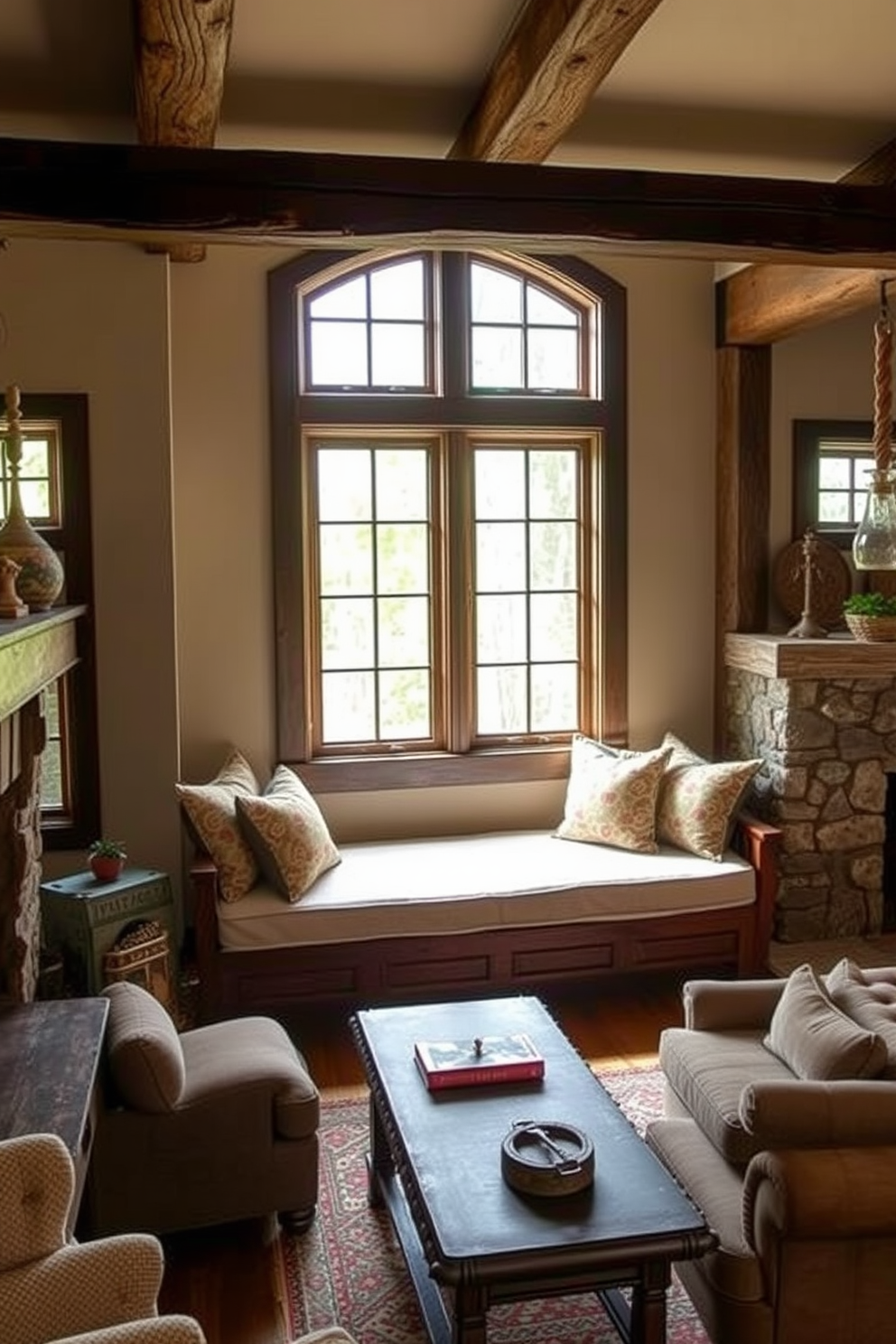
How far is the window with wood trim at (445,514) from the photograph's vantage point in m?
5.29

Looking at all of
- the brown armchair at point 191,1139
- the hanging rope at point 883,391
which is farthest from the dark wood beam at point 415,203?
the brown armchair at point 191,1139

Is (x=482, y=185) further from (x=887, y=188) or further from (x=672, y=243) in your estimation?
(x=887, y=188)

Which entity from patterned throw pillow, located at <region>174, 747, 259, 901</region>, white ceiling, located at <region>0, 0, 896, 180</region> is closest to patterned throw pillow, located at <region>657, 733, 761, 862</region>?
patterned throw pillow, located at <region>174, 747, 259, 901</region>

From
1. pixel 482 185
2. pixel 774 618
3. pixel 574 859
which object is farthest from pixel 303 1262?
pixel 774 618

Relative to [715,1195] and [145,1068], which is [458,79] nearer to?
[145,1068]

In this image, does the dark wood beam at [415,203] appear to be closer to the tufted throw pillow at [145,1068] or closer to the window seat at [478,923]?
the tufted throw pillow at [145,1068]

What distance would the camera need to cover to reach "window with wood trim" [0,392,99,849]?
464 cm

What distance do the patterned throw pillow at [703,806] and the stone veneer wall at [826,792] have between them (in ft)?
0.82

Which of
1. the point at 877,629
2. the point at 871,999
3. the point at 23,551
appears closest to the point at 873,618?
the point at 877,629

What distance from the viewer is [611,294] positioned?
215 inches

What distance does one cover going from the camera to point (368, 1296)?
2961mm

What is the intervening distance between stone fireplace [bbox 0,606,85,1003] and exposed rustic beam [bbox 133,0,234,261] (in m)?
1.40

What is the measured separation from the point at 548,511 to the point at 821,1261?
3.73 meters

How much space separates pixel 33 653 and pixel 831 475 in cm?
401
